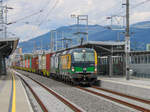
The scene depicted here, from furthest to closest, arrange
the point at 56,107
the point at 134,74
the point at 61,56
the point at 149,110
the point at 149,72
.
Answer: the point at 134,74 → the point at 149,72 → the point at 61,56 → the point at 56,107 → the point at 149,110

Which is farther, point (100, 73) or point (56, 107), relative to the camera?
point (100, 73)

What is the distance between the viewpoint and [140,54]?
138 ft

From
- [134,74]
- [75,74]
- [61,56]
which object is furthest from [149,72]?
[75,74]

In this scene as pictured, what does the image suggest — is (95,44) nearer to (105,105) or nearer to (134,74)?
(134,74)

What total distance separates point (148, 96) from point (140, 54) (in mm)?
27957

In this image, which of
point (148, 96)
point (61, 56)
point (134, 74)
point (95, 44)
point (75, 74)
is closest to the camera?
point (148, 96)

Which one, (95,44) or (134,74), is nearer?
(95,44)

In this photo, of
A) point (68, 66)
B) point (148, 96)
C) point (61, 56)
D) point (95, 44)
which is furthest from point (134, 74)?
point (148, 96)

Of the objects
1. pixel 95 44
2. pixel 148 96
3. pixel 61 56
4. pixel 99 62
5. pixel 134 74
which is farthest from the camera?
pixel 99 62

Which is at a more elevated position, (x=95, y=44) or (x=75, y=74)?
(x=95, y=44)

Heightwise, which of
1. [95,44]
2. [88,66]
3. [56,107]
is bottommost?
[56,107]

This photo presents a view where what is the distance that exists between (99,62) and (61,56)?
1709 centimetres

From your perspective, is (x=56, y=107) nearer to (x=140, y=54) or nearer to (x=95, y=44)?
(x=95, y=44)

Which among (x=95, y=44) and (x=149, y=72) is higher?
(x=95, y=44)
